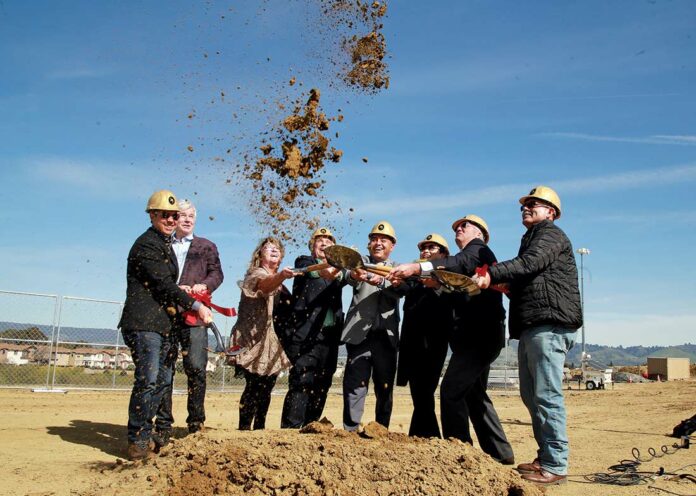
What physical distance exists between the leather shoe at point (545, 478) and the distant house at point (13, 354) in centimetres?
1217

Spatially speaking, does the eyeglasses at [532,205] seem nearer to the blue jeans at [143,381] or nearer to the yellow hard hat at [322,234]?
the yellow hard hat at [322,234]

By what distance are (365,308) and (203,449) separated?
2.19 m

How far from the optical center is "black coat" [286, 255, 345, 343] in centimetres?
585

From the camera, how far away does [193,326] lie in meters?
5.83

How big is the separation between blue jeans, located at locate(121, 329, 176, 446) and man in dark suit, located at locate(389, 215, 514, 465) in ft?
6.97

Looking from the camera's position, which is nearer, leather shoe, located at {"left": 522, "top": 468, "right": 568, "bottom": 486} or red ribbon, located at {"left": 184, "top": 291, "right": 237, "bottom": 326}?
leather shoe, located at {"left": 522, "top": 468, "right": 568, "bottom": 486}

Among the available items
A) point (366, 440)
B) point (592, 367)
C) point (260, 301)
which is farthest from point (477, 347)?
point (592, 367)

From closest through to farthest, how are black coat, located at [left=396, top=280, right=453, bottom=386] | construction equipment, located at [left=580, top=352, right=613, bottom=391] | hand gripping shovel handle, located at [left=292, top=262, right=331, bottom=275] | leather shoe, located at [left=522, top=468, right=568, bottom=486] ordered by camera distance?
leather shoe, located at [left=522, top=468, right=568, bottom=486]
hand gripping shovel handle, located at [left=292, top=262, right=331, bottom=275]
black coat, located at [left=396, top=280, right=453, bottom=386]
construction equipment, located at [left=580, top=352, right=613, bottom=391]

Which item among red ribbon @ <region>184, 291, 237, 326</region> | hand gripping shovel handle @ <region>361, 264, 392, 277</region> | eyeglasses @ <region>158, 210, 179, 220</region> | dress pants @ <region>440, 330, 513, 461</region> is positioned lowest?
dress pants @ <region>440, 330, 513, 461</region>

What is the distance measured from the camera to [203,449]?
398 centimetres

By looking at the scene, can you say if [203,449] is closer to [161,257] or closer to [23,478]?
[23,478]

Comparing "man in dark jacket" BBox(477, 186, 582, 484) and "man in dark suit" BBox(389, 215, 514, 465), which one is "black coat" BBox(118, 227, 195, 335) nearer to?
"man in dark suit" BBox(389, 215, 514, 465)

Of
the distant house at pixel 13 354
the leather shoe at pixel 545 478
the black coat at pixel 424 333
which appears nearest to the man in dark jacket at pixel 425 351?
the black coat at pixel 424 333

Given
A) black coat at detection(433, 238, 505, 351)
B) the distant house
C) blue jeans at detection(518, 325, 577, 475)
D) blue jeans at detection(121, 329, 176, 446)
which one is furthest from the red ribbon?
the distant house
